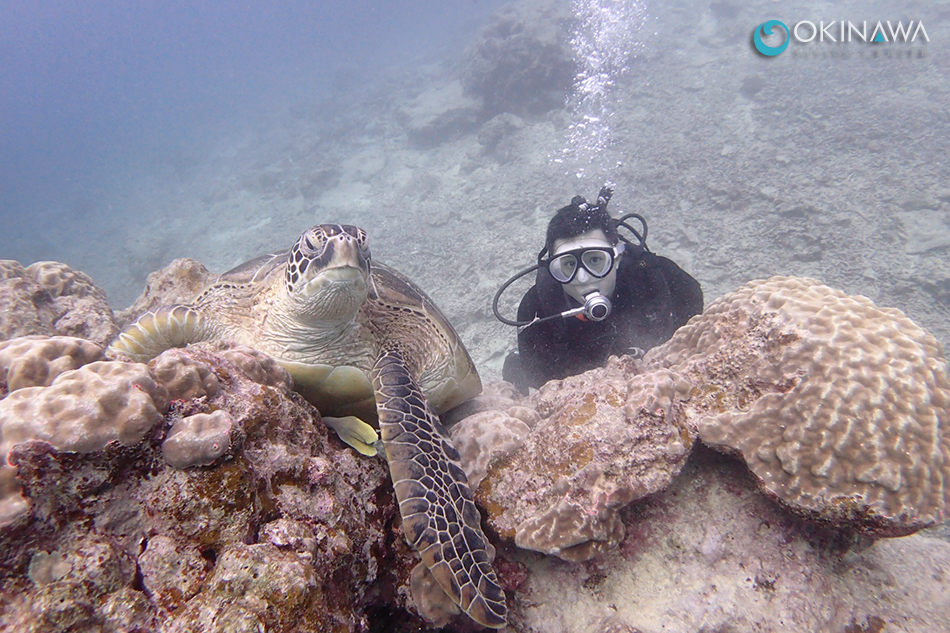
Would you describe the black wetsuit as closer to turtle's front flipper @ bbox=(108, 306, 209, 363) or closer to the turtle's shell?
the turtle's shell

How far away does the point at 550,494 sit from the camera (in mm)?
1621

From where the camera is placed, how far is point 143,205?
2489 centimetres

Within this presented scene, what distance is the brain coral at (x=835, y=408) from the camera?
1329 millimetres

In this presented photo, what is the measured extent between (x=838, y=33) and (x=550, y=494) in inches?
816

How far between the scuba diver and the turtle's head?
1.81m

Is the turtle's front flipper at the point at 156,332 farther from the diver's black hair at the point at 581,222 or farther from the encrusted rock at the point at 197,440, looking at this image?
the diver's black hair at the point at 581,222

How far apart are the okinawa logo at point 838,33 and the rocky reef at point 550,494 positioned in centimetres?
1723

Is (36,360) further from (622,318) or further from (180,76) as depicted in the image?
(180,76)

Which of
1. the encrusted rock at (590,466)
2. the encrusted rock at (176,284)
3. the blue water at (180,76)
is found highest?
the blue water at (180,76)

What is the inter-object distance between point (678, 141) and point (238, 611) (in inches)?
475

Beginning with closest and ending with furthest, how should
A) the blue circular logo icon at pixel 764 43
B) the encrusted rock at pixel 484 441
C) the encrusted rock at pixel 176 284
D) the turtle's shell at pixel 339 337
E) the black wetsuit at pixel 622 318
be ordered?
1. the encrusted rock at pixel 484 441
2. the turtle's shell at pixel 339 337
3. the encrusted rock at pixel 176 284
4. the black wetsuit at pixel 622 318
5. the blue circular logo icon at pixel 764 43

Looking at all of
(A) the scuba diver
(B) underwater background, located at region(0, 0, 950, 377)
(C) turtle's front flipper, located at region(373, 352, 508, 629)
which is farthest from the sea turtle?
(B) underwater background, located at region(0, 0, 950, 377)

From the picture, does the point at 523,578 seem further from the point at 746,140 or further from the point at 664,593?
the point at 746,140

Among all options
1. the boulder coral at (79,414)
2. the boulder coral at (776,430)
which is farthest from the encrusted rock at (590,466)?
the boulder coral at (79,414)
